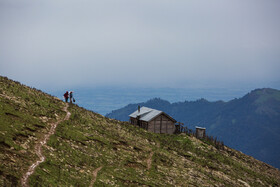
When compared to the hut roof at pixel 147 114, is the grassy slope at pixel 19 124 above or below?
above

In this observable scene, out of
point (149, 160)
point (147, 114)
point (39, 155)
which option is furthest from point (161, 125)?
point (39, 155)

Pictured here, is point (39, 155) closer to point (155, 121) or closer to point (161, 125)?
point (155, 121)

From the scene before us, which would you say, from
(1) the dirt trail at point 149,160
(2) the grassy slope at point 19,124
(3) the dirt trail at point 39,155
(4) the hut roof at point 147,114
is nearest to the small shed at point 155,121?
(4) the hut roof at point 147,114

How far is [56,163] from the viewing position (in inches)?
1173

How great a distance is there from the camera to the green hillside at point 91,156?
2797 cm

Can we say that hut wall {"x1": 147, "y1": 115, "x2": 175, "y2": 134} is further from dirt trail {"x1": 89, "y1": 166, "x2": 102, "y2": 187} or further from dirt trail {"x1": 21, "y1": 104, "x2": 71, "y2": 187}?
dirt trail {"x1": 89, "y1": 166, "x2": 102, "y2": 187}

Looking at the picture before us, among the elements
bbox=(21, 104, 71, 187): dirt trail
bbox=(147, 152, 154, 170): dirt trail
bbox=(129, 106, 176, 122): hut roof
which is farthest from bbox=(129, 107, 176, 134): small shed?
bbox=(21, 104, 71, 187): dirt trail

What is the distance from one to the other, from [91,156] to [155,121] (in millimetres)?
38269

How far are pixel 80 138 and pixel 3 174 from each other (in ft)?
56.8

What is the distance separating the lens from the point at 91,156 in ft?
119

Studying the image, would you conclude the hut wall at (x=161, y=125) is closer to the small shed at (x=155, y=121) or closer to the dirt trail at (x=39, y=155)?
the small shed at (x=155, y=121)

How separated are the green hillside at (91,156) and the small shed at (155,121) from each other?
35.7ft

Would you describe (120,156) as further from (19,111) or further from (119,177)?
(19,111)

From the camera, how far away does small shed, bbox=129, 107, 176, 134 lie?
72250mm
